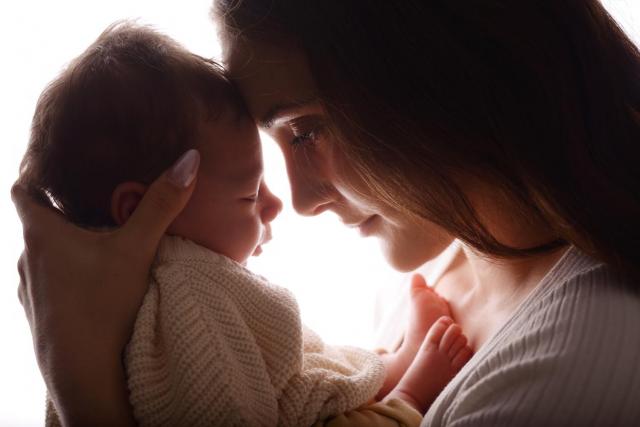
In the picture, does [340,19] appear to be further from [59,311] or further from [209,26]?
[59,311]

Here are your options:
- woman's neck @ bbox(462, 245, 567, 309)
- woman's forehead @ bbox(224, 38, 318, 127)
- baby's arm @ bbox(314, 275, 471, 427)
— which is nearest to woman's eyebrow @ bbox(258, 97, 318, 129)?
woman's forehead @ bbox(224, 38, 318, 127)

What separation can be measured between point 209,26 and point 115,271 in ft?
1.47

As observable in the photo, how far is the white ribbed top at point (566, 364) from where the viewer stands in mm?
681

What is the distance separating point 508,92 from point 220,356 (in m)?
0.54

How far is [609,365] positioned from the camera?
686mm

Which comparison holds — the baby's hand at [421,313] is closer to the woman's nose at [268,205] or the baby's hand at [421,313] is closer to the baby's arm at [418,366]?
the baby's arm at [418,366]

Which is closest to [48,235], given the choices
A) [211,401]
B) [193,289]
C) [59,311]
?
[59,311]

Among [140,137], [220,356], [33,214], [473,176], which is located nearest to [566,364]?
[473,176]

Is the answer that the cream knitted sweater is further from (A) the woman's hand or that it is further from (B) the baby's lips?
(B) the baby's lips

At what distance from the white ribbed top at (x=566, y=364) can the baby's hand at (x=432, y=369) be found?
0.23 m

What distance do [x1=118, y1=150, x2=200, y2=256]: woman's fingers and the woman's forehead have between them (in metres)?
0.16

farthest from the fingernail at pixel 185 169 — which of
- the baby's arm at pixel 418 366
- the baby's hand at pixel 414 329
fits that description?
the baby's hand at pixel 414 329

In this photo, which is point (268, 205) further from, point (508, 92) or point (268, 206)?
point (508, 92)

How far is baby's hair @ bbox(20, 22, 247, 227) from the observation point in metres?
0.90
